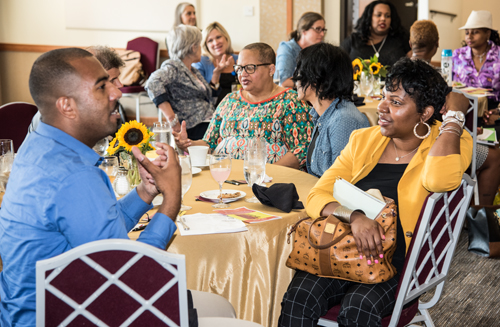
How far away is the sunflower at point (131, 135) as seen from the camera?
5.95ft

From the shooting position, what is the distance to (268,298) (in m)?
1.61

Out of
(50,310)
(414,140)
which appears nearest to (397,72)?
(414,140)

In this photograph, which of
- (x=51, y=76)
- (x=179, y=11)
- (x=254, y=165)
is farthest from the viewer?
(x=179, y=11)

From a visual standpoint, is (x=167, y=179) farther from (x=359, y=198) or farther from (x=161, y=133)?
(x=161, y=133)

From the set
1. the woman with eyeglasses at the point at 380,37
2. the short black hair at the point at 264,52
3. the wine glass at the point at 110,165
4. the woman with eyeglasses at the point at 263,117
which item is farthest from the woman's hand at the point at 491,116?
the wine glass at the point at 110,165

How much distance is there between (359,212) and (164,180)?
0.70m

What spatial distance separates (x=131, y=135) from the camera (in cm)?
183

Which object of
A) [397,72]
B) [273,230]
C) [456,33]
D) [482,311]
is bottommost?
[482,311]

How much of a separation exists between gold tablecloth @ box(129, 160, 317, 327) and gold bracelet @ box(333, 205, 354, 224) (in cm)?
13

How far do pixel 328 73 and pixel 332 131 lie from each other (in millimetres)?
324

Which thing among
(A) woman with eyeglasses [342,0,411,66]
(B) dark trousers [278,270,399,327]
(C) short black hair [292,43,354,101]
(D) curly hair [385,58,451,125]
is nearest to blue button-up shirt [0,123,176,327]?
(B) dark trousers [278,270,399,327]

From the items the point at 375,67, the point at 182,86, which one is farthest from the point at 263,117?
the point at 375,67

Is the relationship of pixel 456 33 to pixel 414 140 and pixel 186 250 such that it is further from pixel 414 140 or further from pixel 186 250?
pixel 186 250

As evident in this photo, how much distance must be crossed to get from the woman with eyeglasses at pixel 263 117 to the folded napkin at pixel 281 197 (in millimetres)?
986
